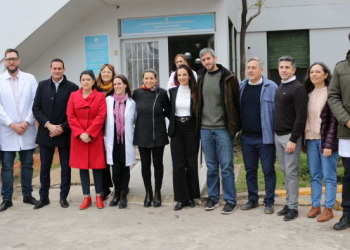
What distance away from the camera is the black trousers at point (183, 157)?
568cm

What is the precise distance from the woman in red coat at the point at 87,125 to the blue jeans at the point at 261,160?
2.04 metres

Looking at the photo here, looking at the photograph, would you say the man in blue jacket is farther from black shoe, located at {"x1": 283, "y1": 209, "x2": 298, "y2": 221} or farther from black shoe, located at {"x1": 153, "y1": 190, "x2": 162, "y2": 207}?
black shoe, located at {"x1": 153, "y1": 190, "x2": 162, "y2": 207}

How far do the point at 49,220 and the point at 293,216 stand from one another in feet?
10.3

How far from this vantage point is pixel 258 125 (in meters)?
5.36

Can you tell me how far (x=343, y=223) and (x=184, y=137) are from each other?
228 centimetres

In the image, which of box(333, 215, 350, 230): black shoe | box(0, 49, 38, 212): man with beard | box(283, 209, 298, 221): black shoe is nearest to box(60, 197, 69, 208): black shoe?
box(0, 49, 38, 212): man with beard

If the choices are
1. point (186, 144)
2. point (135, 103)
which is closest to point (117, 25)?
point (135, 103)

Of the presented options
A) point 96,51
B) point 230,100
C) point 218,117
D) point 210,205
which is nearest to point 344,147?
point 230,100

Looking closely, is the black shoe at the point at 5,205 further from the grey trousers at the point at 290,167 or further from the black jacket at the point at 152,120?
the grey trousers at the point at 290,167

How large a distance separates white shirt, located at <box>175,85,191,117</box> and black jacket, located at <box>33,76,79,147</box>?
161cm

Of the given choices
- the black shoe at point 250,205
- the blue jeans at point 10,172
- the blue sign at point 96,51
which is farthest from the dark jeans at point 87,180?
the blue sign at point 96,51

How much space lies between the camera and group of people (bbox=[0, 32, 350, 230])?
5.05 metres

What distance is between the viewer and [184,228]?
4914 mm

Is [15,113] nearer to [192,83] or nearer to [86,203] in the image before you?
[86,203]
